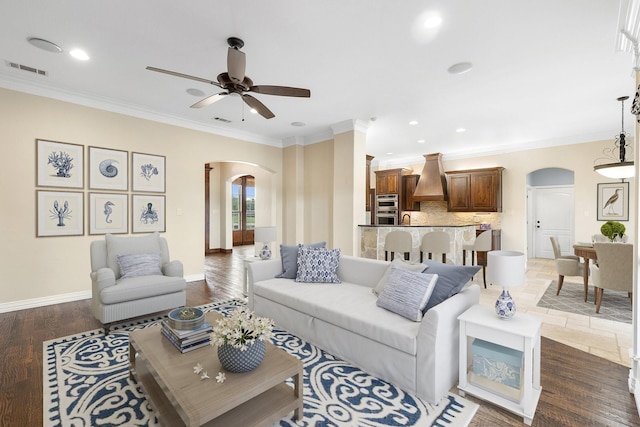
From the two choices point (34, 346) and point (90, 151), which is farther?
point (90, 151)

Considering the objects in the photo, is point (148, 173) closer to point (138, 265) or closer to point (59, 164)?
point (59, 164)

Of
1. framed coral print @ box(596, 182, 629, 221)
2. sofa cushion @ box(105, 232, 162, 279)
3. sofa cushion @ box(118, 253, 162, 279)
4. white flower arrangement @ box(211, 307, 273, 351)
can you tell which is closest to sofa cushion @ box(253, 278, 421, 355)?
white flower arrangement @ box(211, 307, 273, 351)

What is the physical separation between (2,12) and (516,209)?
8535 millimetres

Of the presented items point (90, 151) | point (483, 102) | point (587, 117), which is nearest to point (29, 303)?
point (90, 151)

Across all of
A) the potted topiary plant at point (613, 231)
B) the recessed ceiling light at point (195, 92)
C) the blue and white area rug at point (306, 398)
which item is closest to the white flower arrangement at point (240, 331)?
the blue and white area rug at point (306, 398)

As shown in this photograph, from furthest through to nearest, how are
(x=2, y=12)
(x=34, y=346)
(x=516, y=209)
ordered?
(x=516, y=209) < (x=34, y=346) < (x=2, y=12)

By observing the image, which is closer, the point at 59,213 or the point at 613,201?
the point at 59,213

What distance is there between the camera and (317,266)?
3391 millimetres

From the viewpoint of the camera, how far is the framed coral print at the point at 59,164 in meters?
3.86

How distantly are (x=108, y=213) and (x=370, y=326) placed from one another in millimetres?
4188

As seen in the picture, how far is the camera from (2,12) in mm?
2445

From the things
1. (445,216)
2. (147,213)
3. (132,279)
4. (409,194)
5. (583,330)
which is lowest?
(583,330)

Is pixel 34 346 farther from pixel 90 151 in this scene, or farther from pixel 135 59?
pixel 135 59

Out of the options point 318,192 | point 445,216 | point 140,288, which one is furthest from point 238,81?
point 445,216
